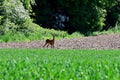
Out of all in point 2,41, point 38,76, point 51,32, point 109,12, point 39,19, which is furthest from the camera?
point 109,12

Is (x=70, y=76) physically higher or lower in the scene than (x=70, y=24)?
higher

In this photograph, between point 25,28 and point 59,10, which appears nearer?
point 25,28

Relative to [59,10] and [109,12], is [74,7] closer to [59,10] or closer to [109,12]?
[59,10]

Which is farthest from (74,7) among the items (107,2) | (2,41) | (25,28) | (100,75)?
(100,75)

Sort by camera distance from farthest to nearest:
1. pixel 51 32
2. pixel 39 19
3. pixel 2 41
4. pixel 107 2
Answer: pixel 107 2 < pixel 39 19 < pixel 51 32 < pixel 2 41

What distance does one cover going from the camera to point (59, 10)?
4744cm

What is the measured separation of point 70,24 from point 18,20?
12167mm

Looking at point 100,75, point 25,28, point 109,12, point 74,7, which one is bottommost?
point 109,12

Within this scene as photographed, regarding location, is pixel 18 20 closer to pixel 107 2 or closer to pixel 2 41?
pixel 2 41

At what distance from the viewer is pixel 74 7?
46.0m

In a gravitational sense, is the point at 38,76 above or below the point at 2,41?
above

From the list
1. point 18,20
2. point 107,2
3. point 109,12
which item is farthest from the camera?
point 109,12

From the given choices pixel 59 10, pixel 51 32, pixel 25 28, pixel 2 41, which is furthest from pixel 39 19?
pixel 2 41

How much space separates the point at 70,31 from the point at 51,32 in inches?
345
